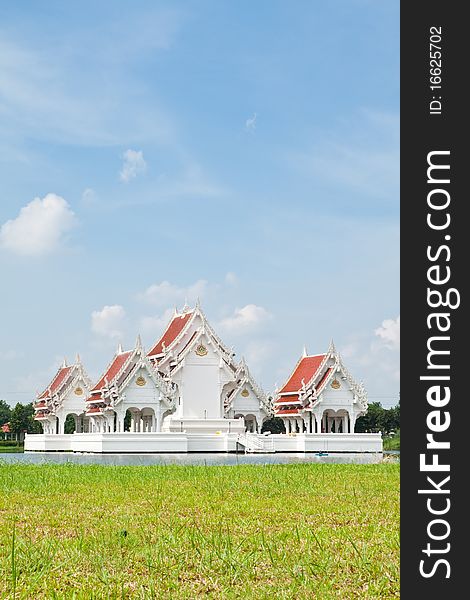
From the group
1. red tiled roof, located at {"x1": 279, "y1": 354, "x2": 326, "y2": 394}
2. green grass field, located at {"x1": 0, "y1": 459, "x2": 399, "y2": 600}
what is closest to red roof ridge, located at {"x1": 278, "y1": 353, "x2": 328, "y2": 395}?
red tiled roof, located at {"x1": 279, "y1": 354, "x2": 326, "y2": 394}

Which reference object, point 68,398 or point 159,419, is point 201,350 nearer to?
point 159,419

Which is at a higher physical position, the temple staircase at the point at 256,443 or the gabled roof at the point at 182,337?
the gabled roof at the point at 182,337

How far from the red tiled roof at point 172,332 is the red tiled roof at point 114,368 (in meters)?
2.02

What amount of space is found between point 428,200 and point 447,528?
1299 millimetres

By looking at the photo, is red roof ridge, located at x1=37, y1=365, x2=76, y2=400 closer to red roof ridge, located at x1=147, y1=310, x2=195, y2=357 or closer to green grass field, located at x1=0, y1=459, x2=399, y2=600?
red roof ridge, located at x1=147, y1=310, x2=195, y2=357

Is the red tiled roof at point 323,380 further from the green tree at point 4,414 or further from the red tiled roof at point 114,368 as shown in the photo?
the green tree at point 4,414

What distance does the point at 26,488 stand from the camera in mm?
10227

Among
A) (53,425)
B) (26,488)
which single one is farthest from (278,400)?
(26,488)

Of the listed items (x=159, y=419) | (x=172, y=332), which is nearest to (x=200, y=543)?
(x=159, y=419)

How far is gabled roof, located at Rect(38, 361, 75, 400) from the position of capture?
157 feet

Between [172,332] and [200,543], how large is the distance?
132ft

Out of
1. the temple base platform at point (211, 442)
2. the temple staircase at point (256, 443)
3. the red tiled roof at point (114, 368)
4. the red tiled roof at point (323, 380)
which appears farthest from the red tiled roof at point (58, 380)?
the red tiled roof at point (323, 380)

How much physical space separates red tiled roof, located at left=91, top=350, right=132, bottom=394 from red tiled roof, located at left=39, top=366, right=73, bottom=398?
5069 mm

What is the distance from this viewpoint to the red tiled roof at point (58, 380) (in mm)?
48881
